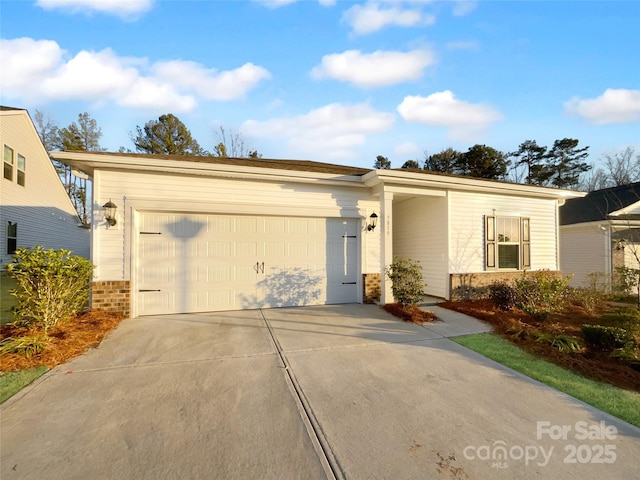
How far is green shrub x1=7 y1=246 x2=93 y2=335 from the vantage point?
418cm

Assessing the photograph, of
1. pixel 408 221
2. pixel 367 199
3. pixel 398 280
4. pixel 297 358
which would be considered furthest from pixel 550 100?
A: pixel 297 358

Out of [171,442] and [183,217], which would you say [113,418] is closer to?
[171,442]

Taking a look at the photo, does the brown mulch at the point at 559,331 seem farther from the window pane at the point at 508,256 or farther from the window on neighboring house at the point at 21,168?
the window on neighboring house at the point at 21,168

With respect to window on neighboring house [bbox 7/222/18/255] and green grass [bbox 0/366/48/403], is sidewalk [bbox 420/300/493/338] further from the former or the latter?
window on neighboring house [bbox 7/222/18/255]

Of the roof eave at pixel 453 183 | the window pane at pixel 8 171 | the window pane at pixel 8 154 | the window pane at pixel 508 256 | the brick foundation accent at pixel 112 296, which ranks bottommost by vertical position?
the brick foundation accent at pixel 112 296

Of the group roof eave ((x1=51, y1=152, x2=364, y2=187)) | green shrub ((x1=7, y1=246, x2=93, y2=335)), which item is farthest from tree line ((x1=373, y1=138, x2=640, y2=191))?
green shrub ((x1=7, y1=246, x2=93, y2=335))

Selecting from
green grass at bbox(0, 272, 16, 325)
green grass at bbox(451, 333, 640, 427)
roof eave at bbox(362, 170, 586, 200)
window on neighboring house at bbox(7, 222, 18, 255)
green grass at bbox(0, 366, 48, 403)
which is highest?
roof eave at bbox(362, 170, 586, 200)

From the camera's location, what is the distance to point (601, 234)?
412 inches

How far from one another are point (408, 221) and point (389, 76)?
4.55 m

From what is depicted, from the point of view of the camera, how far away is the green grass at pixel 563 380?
8.82 feet

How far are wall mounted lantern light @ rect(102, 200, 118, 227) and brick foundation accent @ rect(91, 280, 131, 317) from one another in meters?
1.16

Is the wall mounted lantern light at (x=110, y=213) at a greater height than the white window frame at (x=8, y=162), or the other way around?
the white window frame at (x=8, y=162)

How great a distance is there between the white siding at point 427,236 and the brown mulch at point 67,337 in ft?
23.7

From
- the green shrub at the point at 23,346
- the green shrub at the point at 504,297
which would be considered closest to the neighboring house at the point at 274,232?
the green shrub at the point at 504,297
